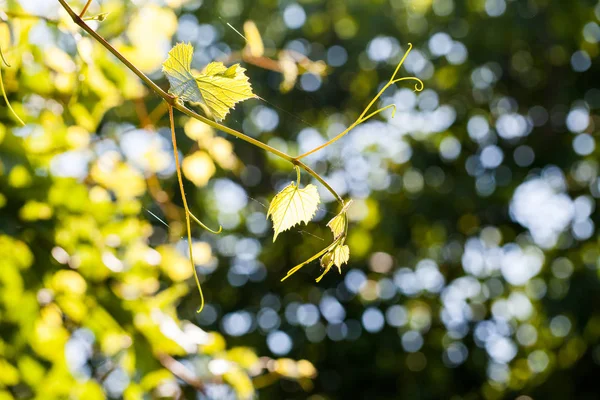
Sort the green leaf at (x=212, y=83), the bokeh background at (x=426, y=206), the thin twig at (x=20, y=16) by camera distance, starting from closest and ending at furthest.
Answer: the green leaf at (x=212, y=83), the thin twig at (x=20, y=16), the bokeh background at (x=426, y=206)

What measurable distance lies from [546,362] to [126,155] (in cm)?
219

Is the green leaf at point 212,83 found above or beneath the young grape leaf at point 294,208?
above

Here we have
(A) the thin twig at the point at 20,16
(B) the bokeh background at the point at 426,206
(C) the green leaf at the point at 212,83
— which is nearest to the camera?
(C) the green leaf at the point at 212,83

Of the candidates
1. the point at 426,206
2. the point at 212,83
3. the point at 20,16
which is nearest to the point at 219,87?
the point at 212,83

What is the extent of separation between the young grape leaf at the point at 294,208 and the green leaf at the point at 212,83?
5 cm

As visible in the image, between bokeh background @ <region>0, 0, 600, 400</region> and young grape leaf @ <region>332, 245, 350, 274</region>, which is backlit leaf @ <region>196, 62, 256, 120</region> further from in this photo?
bokeh background @ <region>0, 0, 600, 400</region>

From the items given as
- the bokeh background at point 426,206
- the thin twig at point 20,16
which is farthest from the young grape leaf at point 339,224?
the bokeh background at point 426,206

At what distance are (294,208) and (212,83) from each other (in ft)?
0.22

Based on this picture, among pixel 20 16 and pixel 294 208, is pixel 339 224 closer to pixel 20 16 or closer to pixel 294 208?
pixel 294 208

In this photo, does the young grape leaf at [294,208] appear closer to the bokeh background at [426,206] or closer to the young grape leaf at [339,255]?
the young grape leaf at [339,255]

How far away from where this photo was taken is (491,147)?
2424mm

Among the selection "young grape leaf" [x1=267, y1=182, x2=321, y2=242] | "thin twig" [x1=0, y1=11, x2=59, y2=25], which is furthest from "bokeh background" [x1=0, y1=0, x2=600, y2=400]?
"young grape leaf" [x1=267, y1=182, x2=321, y2=242]

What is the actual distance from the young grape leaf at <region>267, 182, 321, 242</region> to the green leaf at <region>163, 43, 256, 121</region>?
5 centimetres

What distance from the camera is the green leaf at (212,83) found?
0.26 m
